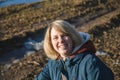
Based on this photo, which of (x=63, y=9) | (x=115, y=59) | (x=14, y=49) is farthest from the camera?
(x=63, y=9)

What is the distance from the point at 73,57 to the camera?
311 cm

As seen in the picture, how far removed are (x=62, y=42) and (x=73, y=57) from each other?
20 cm

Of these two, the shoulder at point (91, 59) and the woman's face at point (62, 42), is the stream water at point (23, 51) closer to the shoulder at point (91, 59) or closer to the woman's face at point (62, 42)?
the woman's face at point (62, 42)

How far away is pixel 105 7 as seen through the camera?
12820 mm

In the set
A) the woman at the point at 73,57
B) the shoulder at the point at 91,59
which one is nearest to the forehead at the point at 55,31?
the woman at the point at 73,57

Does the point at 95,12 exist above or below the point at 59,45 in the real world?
below

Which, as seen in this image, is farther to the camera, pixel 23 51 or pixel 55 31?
pixel 23 51

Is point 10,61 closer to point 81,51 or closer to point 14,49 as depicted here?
point 14,49

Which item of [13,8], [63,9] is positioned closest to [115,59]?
[63,9]

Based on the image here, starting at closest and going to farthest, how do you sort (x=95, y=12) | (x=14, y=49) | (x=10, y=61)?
1. (x=10, y=61)
2. (x=14, y=49)
3. (x=95, y=12)

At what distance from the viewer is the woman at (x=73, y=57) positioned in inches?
117

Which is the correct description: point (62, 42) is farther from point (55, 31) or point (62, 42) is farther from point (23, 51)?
point (23, 51)

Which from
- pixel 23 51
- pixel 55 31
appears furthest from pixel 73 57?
pixel 23 51

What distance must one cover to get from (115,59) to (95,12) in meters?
4.81
